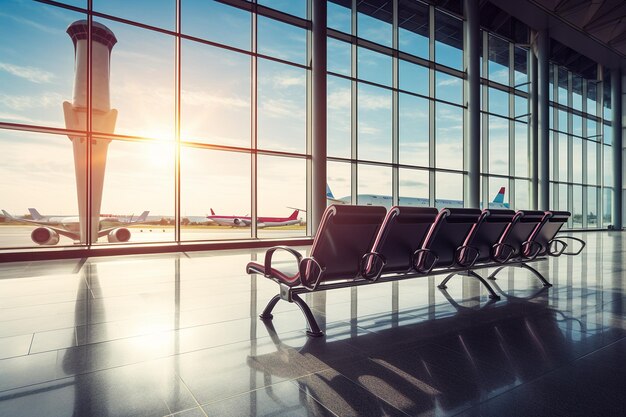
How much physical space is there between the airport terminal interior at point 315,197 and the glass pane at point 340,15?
0.11 metres

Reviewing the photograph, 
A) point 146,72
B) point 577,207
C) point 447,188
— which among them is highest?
point 146,72

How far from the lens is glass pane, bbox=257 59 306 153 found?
955 centimetres

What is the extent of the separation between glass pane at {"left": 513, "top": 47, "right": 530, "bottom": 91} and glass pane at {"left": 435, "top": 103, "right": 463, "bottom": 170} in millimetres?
4181

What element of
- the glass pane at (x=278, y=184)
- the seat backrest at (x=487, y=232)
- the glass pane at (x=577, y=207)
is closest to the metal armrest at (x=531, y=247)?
the seat backrest at (x=487, y=232)

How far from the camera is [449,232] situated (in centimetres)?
340

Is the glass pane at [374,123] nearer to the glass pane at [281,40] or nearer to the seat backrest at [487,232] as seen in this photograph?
the glass pane at [281,40]

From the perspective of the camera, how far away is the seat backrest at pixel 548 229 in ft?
14.6

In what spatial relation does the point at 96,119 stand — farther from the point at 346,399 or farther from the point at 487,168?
the point at 487,168

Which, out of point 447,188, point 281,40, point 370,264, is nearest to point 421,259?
point 370,264

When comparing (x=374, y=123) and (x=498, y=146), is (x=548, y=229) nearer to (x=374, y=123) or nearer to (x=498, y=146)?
(x=374, y=123)

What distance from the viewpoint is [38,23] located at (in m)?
9.73

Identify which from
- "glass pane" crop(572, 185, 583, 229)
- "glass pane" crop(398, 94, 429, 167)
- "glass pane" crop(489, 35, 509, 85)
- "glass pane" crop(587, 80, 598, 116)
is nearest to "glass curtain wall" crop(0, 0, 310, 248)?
"glass pane" crop(398, 94, 429, 167)

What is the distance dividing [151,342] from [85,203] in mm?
6207

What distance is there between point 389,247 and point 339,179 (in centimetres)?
796
